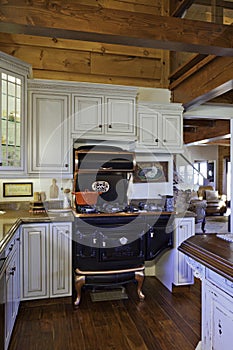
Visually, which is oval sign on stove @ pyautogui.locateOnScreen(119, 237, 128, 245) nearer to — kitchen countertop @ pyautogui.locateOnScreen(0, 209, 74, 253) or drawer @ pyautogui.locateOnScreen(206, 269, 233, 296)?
kitchen countertop @ pyautogui.locateOnScreen(0, 209, 74, 253)

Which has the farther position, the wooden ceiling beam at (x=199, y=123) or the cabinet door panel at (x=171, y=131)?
Result: the wooden ceiling beam at (x=199, y=123)

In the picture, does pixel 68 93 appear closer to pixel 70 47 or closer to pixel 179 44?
pixel 70 47

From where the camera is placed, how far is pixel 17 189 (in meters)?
3.39

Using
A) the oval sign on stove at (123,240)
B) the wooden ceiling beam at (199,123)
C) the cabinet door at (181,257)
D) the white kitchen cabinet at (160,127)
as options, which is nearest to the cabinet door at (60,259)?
the oval sign on stove at (123,240)

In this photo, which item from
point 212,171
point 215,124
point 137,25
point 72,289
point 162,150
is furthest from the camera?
point 212,171

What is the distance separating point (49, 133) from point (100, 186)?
864 millimetres

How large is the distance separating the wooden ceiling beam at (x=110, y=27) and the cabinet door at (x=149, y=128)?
1217mm

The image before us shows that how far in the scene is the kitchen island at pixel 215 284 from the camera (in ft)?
4.34

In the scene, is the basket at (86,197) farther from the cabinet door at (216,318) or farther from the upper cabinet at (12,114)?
the cabinet door at (216,318)

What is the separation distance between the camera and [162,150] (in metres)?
3.68

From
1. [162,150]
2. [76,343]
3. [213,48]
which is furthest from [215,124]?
[76,343]

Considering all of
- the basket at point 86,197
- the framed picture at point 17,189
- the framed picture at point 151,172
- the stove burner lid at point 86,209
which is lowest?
the stove burner lid at point 86,209

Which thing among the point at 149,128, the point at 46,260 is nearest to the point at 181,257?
the point at 46,260

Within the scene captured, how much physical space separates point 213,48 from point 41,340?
2.78 meters
